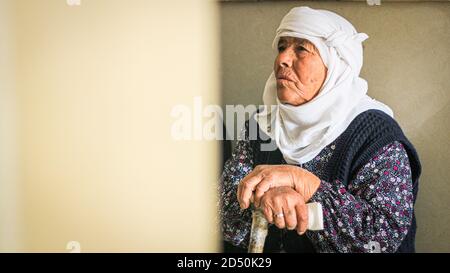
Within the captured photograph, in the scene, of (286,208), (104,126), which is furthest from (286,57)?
(104,126)

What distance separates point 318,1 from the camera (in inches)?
62.8

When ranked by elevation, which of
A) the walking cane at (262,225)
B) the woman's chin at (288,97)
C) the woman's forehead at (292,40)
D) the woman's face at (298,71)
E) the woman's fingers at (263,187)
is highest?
the woman's forehead at (292,40)

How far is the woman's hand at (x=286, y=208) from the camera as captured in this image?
1.55m

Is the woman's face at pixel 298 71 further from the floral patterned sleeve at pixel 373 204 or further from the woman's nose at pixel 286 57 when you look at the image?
the floral patterned sleeve at pixel 373 204

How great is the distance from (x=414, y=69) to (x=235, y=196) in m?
0.60

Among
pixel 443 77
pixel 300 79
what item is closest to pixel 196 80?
pixel 300 79

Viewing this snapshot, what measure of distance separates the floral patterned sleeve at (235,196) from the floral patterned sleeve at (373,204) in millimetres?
195

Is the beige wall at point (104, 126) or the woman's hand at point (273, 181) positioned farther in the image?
the beige wall at point (104, 126)

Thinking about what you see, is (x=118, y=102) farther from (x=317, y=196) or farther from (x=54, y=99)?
(x=317, y=196)

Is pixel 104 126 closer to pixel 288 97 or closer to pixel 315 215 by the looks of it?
pixel 288 97

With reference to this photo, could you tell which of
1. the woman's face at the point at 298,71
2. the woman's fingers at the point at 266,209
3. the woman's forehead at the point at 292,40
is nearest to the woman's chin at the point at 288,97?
the woman's face at the point at 298,71

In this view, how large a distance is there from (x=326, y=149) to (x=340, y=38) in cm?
29

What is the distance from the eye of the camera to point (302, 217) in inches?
61.3
